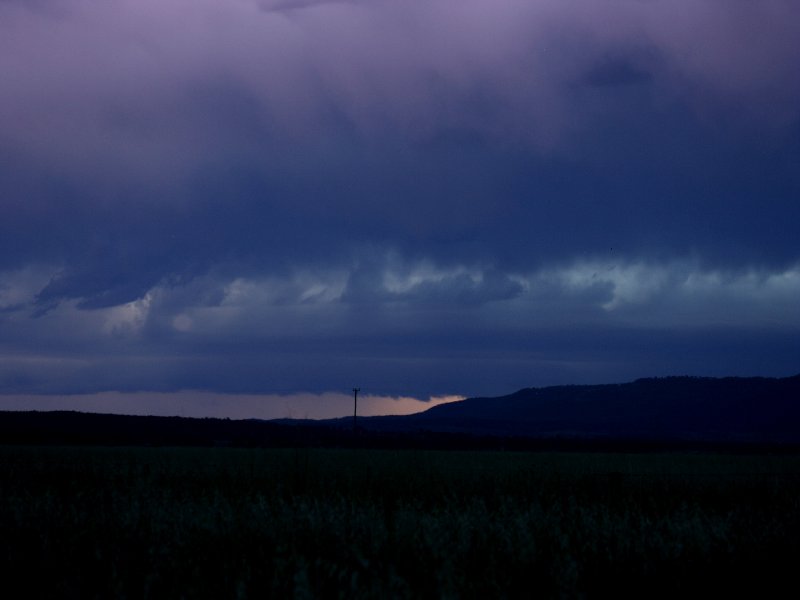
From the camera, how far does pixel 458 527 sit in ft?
41.4

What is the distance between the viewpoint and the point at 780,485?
2664 cm

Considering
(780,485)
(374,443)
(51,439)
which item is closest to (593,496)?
(780,485)

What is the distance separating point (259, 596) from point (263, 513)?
3.89 metres

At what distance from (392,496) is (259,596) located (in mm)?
11959

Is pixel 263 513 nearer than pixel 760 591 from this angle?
No

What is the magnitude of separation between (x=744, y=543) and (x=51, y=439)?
3615 inches

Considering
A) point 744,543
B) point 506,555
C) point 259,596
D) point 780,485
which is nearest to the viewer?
point 259,596

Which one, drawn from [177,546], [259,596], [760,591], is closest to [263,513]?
[177,546]

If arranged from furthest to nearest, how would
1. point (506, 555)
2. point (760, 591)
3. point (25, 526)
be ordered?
point (25, 526)
point (506, 555)
point (760, 591)

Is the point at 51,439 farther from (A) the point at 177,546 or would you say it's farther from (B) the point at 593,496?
(A) the point at 177,546

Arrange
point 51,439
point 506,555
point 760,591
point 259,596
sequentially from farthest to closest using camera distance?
point 51,439
point 506,555
point 760,591
point 259,596

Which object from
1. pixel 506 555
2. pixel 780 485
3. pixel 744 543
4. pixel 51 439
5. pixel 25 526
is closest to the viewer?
pixel 506 555

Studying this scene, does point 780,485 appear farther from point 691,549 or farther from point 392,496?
point 691,549

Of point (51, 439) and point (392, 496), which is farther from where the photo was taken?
point (51, 439)
